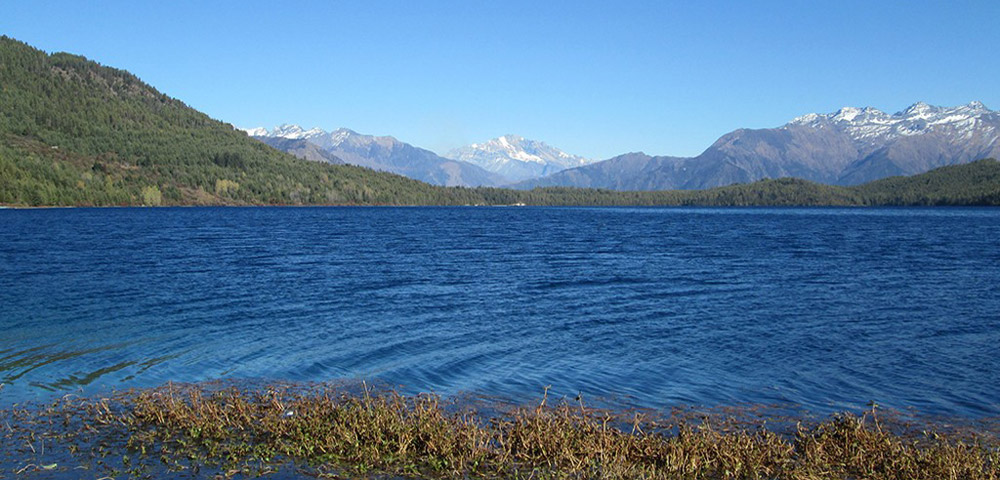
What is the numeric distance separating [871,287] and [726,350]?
25.7m

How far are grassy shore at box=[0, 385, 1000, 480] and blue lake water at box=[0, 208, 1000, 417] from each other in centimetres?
435

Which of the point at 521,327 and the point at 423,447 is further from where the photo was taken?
the point at 521,327

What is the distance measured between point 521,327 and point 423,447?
55.5 feet

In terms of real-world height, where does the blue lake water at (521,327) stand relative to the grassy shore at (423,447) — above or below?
below

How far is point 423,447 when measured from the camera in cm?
1442

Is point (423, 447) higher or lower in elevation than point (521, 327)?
higher

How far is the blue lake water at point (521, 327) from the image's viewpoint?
856 inches

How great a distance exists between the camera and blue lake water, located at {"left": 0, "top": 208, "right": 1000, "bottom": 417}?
71.4 feet

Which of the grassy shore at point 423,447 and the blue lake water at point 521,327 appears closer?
the grassy shore at point 423,447

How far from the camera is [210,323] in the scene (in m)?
30.9

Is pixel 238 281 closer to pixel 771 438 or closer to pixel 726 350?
pixel 726 350

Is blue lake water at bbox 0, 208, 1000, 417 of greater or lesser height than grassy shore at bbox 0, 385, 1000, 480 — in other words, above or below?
below

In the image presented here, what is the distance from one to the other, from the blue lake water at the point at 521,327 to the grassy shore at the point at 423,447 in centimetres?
435

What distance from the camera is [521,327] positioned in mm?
31156
